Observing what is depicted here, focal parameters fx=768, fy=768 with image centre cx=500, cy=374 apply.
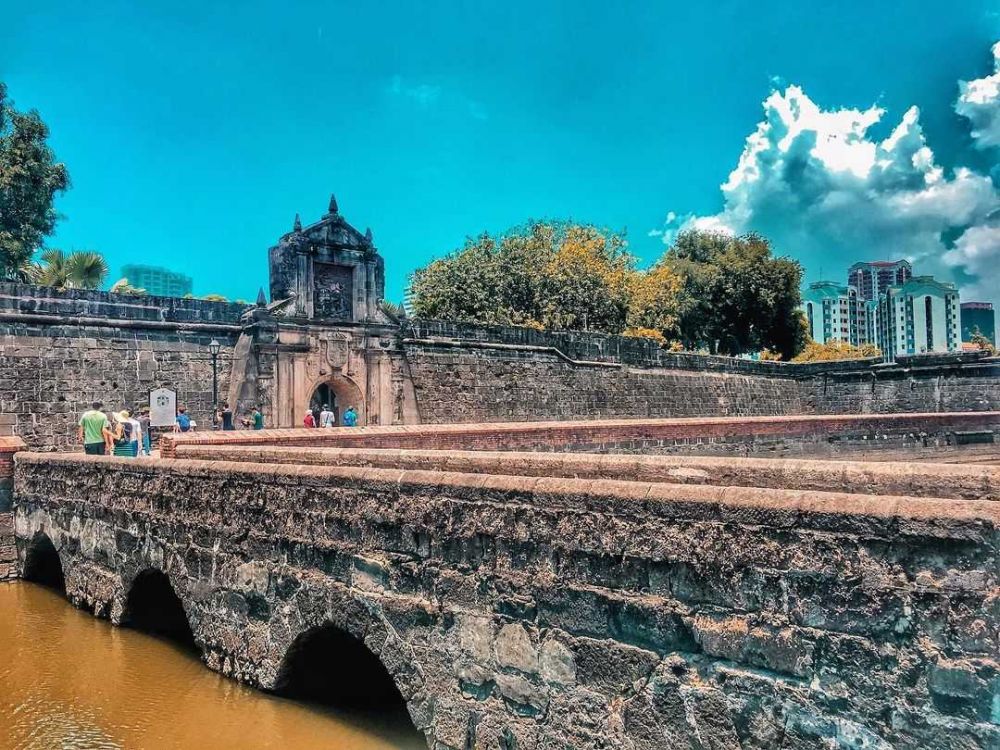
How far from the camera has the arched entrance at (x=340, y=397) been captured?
16453 millimetres

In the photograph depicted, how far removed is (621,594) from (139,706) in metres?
4.51

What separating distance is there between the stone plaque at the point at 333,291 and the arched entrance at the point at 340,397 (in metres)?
1.40

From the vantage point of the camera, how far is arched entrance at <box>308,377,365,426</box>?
1645 cm

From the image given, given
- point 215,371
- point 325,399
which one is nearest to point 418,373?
point 325,399

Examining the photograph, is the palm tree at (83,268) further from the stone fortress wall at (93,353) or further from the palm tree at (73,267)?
the stone fortress wall at (93,353)

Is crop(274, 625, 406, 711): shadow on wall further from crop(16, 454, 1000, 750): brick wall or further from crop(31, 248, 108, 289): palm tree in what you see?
crop(31, 248, 108, 289): palm tree

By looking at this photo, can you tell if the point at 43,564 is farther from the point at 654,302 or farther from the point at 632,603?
the point at 654,302

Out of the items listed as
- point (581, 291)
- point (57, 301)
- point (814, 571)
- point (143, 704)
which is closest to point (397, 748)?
point (143, 704)

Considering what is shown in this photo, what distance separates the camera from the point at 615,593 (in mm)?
3471

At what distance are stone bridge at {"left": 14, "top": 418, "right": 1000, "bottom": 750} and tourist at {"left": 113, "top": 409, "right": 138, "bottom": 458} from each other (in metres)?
5.89

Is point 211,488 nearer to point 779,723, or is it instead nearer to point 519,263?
point 779,723

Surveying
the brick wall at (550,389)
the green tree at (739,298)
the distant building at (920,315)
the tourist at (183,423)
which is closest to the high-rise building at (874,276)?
the distant building at (920,315)

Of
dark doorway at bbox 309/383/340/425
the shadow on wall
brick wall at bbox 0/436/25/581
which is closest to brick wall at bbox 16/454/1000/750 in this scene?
the shadow on wall

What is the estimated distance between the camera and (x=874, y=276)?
136 meters
